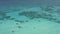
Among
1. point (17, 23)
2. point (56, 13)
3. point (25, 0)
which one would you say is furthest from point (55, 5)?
point (17, 23)

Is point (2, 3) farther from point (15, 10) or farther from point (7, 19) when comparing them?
point (7, 19)

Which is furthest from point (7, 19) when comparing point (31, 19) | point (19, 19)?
point (31, 19)

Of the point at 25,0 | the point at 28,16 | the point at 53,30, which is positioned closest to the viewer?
the point at 53,30

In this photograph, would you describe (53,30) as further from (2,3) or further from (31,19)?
(2,3)

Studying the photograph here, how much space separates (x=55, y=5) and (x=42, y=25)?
1.63 m

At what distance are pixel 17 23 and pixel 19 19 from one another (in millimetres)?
305

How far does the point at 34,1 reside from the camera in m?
7.08

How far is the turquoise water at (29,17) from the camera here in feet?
16.8

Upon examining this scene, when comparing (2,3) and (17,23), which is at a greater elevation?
(2,3)

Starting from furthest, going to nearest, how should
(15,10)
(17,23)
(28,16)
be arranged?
(15,10), (28,16), (17,23)

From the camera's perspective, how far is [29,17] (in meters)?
5.85

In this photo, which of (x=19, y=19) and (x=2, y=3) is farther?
(x=2, y=3)

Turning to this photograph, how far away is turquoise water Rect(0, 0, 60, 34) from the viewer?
16.8ft

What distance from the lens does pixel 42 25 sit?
5.32 metres
